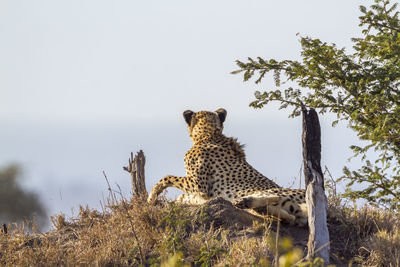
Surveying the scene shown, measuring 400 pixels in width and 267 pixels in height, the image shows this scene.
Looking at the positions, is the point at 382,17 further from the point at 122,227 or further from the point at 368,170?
the point at 122,227

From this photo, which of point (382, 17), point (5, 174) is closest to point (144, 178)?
point (382, 17)

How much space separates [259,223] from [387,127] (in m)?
2.20

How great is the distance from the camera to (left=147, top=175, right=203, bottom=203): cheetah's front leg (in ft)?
26.0

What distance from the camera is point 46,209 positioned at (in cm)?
1956

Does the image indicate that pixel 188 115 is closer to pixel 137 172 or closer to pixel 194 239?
pixel 137 172

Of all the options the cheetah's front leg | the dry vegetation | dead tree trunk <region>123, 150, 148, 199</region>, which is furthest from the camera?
dead tree trunk <region>123, 150, 148, 199</region>

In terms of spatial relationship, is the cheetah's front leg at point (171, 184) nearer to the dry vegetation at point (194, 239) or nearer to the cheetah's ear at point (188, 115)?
the dry vegetation at point (194, 239)

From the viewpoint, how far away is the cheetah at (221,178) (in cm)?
684

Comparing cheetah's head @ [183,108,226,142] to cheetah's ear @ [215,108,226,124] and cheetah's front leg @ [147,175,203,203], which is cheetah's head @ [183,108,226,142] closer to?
cheetah's ear @ [215,108,226,124]

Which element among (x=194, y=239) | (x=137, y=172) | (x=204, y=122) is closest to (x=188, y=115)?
(x=204, y=122)

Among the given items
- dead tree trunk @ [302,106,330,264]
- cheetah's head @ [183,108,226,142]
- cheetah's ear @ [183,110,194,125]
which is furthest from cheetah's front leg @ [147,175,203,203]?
dead tree trunk @ [302,106,330,264]

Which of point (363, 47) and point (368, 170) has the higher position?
point (363, 47)

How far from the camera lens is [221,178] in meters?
7.83

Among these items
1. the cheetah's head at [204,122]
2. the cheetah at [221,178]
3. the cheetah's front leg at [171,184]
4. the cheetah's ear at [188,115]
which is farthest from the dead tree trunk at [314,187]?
the cheetah's ear at [188,115]
